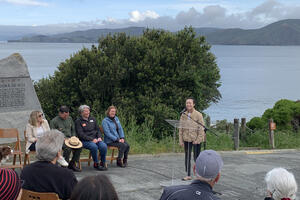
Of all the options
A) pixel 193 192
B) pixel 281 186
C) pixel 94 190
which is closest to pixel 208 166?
pixel 193 192

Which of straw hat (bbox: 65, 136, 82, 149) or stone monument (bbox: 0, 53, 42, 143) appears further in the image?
stone monument (bbox: 0, 53, 42, 143)

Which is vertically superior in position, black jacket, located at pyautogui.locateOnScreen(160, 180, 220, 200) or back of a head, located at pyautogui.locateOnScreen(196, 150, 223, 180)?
back of a head, located at pyautogui.locateOnScreen(196, 150, 223, 180)

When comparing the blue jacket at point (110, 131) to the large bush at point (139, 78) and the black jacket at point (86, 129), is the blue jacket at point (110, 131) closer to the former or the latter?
the black jacket at point (86, 129)

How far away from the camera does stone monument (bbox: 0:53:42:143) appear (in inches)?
491

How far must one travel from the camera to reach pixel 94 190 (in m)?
2.96

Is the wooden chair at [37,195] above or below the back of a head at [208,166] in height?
below

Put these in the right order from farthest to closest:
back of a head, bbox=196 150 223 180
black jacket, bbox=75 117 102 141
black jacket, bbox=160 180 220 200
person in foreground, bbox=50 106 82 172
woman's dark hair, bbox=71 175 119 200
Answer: black jacket, bbox=75 117 102 141 → person in foreground, bbox=50 106 82 172 → back of a head, bbox=196 150 223 180 → black jacket, bbox=160 180 220 200 → woman's dark hair, bbox=71 175 119 200

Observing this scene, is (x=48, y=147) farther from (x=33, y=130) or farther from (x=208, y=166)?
(x=33, y=130)

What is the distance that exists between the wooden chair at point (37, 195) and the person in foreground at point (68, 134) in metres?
4.70

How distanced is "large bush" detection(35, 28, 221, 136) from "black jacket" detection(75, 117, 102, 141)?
4.40 meters

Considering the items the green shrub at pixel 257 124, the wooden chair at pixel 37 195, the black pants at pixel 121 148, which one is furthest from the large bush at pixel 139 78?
the wooden chair at pixel 37 195

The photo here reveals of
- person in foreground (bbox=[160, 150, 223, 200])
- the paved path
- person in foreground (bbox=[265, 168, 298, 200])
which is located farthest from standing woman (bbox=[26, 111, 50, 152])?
person in foreground (bbox=[265, 168, 298, 200])

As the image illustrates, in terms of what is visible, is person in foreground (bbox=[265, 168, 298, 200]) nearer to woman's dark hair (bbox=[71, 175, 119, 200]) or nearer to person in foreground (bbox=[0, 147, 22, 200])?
woman's dark hair (bbox=[71, 175, 119, 200])

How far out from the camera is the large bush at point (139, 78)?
14.9 meters
